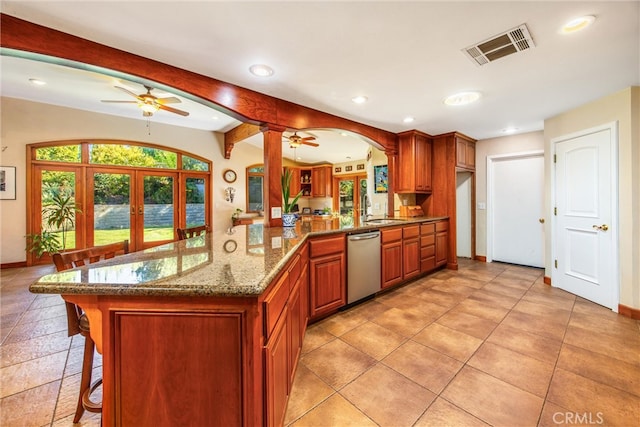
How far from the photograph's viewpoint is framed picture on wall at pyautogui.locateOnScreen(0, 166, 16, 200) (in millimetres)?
4078

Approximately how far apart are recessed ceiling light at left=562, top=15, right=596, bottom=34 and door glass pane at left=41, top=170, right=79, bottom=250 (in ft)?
21.1

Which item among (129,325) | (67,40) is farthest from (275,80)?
(129,325)

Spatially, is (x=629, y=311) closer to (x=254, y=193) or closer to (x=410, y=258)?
(x=410, y=258)

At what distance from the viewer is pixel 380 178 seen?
5.16m

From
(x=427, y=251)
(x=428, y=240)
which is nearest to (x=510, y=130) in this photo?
(x=428, y=240)

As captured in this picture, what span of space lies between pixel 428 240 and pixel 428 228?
18 centimetres

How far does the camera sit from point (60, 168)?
4.51m

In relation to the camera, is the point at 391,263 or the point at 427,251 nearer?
the point at 391,263

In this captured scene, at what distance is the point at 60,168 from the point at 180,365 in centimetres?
567

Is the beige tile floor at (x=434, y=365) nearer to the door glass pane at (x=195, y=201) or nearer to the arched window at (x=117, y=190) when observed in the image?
the arched window at (x=117, y=190)

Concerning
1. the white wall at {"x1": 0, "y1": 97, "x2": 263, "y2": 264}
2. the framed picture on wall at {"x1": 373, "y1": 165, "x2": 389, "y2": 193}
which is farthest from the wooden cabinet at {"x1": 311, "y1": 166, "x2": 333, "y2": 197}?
the white wall at {"x1": 0, "y1": 97, "x2": 263, "y2": 264}

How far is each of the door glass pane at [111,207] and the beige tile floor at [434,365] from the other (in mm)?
2348

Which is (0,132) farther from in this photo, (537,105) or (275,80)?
(537,105)

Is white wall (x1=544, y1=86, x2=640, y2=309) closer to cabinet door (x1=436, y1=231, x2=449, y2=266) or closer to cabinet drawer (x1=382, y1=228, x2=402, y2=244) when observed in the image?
cabinet door (x1=436, y1=231, x2=449, y2=266)
